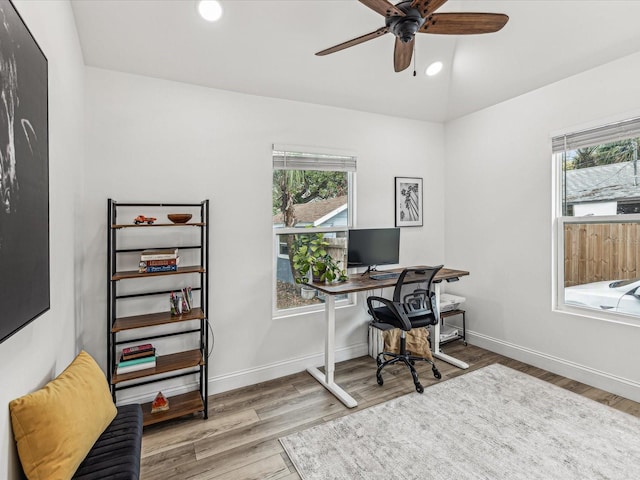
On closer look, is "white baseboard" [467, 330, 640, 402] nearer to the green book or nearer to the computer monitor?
the computer monitor

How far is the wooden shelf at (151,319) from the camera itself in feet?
7.36

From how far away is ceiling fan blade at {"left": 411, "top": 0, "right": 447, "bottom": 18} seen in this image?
5.21 feet

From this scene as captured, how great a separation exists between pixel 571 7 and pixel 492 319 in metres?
2.79

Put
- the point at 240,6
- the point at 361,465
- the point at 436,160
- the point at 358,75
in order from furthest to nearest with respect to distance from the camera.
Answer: the point at 436,160 → the point at 358,75 → the point at 240,6 → the point at 361,465

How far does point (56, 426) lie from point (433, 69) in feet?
12.1

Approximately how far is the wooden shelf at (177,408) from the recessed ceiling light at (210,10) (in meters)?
2.72

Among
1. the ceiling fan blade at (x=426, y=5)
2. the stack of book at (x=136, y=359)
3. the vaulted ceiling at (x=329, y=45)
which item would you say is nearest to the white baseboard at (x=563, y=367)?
the vaulted ceiling at (x=329, y=45)

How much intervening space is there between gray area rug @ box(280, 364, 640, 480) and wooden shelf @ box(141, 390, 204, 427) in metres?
0.73

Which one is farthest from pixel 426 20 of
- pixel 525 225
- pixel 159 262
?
pixel 525 225

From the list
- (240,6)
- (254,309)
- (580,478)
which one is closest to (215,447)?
(254,309)

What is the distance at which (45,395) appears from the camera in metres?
1.24

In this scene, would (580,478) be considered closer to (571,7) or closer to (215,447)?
(215,447)

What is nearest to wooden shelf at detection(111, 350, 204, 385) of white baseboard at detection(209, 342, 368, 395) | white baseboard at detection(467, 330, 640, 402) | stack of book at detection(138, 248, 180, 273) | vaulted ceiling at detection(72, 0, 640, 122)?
white baseboard at detection(209, 342, 368, 395)

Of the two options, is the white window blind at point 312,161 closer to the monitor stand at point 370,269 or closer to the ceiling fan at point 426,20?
the monitor stand at point 370,269
